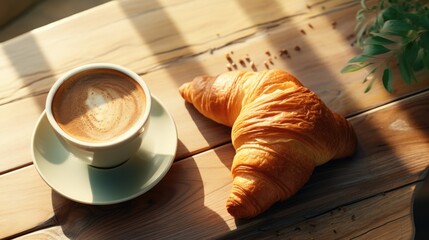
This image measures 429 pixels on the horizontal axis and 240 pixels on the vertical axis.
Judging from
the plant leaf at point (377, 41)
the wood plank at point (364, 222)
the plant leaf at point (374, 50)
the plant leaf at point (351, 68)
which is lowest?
the wood plank at point (364, 222)

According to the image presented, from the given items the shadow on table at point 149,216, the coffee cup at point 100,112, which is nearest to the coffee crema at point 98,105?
the coffee cup at point 100,112

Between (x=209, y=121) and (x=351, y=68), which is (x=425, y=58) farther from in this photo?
(x=209, y=121)

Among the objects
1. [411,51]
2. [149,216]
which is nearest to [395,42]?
[411,51]

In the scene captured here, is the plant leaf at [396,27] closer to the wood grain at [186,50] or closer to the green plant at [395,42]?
the green plant at [395,42]

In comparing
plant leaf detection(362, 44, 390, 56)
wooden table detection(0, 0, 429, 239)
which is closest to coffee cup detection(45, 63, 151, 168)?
wooden table detection(0, 0, 429, 239)

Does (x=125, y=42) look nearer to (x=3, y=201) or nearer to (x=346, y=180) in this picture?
(x=3, y=201)

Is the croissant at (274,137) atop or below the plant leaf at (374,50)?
below

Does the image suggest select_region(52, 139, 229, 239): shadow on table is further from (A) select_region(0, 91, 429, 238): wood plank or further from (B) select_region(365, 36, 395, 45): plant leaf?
(B) select_region(365, 36, 395, 45): plant leaf

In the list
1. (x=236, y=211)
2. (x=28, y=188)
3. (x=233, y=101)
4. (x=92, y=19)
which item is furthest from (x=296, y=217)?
(x=92, y=19)
